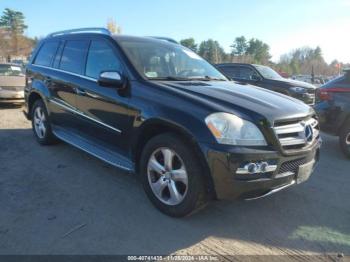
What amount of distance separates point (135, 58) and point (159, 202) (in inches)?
66.8

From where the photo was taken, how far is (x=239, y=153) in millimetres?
2998

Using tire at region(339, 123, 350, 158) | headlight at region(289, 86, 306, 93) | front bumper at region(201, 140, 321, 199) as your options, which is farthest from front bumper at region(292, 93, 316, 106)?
front bumper at region(201, 140, 321, 199)

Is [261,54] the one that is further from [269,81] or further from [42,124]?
[42,124]

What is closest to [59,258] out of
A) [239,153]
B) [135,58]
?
[239,153]

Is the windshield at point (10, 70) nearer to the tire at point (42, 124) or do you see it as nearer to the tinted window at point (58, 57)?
the tire at point (42, 124)

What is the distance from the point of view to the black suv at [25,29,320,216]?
3.09 meters

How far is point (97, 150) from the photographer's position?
14.4 feet

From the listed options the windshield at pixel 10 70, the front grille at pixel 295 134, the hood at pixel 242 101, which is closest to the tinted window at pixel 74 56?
the hood at pixel 242 101

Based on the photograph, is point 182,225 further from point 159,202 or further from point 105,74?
point 105,74

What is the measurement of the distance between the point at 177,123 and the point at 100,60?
67.2 inches

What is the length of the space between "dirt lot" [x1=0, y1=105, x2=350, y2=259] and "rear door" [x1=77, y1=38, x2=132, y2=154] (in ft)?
1.89

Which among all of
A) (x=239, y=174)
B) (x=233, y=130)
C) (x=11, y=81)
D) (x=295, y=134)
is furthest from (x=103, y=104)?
(x=11, y=81)

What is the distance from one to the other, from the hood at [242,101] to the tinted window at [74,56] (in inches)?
61.2

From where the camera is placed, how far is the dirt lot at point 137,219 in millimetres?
3014
